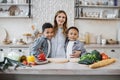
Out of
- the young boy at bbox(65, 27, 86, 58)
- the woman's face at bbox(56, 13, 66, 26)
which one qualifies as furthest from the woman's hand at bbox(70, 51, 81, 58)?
the woman's face at bbox(56, 13, 66, 26)

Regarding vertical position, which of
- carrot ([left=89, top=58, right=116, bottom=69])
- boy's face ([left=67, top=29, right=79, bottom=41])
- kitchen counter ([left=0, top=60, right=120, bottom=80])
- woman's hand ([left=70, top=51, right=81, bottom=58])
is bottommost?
kitchen counter ([left=0, top=60, right=120, bottom=80])

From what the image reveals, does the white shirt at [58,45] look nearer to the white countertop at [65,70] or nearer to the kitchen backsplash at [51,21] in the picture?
the white countertop at [65,70]

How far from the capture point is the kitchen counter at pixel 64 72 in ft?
6.71

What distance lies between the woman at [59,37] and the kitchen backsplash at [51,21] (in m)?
1.90

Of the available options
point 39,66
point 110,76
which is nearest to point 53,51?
point 39,66

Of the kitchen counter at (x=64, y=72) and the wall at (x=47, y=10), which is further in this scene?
the wall at (x=47, y=10)

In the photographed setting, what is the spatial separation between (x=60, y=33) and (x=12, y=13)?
2218 millimetres

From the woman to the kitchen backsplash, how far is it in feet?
6.22

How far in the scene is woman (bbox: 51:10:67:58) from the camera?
9.59 ft

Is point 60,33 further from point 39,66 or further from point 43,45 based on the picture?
point 39,66

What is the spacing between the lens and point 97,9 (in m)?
5.06

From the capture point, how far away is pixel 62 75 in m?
2.12

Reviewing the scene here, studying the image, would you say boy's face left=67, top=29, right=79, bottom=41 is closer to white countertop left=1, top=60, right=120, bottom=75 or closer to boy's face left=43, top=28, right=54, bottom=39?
boy's face left=43, top=28, right=54, bottom=39

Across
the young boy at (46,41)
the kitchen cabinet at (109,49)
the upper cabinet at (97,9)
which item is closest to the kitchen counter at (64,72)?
the young boy at (46,41)
